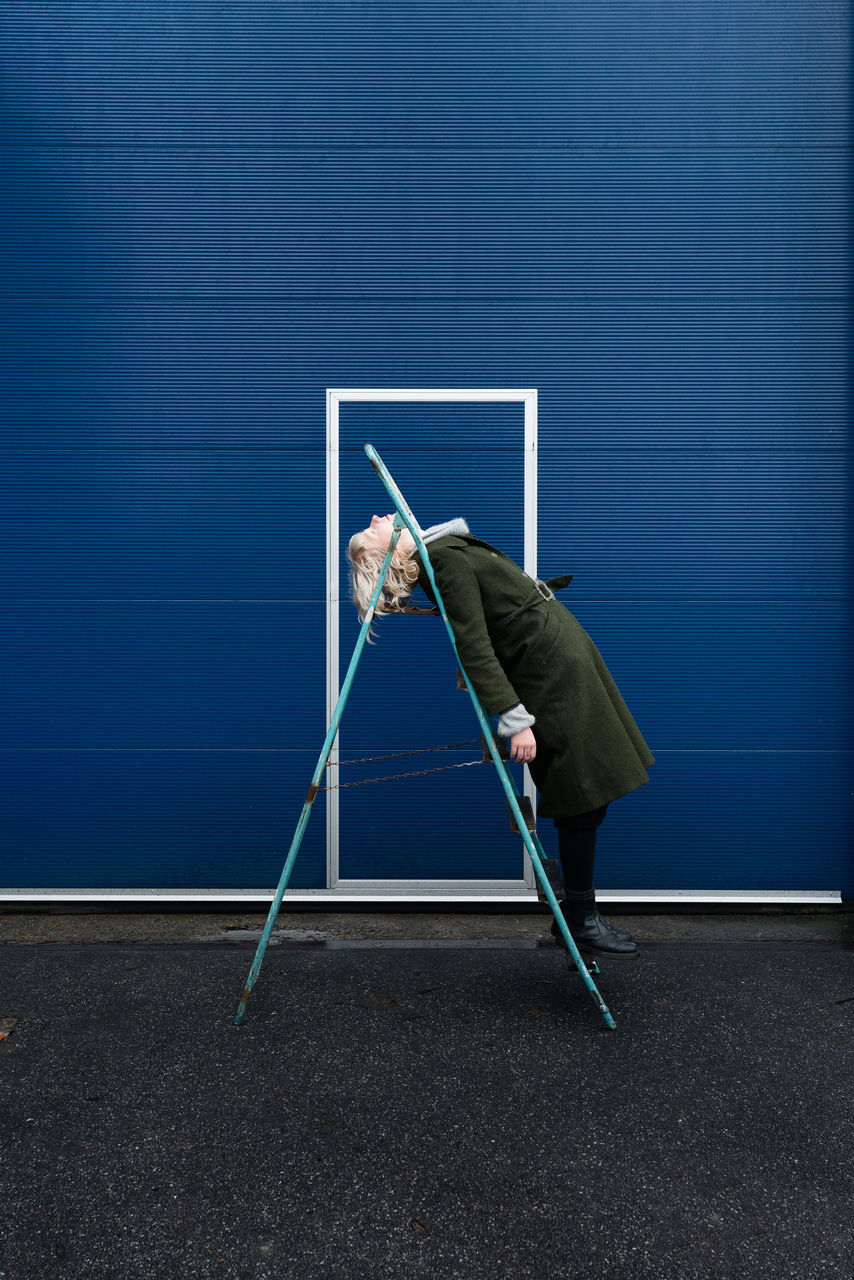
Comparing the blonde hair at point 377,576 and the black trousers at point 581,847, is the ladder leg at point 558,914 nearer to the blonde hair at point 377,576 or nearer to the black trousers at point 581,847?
the black trousers at point 581,847

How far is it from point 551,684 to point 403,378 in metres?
1.67

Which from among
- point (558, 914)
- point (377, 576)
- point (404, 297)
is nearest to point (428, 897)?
point (558, 914)

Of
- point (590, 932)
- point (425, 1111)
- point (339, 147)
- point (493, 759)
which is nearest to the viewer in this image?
point (425, 1111)

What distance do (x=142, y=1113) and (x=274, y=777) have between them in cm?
162

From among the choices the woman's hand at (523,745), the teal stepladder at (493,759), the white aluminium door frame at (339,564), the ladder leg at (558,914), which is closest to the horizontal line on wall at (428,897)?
the white aluminium door frame at (339,564)

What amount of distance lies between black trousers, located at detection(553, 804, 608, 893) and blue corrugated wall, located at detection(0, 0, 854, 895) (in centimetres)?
93

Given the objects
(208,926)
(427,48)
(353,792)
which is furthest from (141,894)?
(427,48)

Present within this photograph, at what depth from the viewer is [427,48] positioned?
358 cm

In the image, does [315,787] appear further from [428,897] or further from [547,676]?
[428,897]

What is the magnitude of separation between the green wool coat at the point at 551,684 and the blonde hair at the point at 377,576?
0.05m

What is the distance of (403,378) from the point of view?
3.64 metres

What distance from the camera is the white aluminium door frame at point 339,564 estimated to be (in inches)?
143

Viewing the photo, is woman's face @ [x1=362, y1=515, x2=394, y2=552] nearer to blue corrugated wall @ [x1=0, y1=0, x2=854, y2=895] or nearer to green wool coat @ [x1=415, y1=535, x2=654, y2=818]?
green wool coat @ [x1=415, y1=535, x2=654, y2=818]

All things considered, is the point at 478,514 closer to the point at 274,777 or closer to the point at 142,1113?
the point at 274,777
